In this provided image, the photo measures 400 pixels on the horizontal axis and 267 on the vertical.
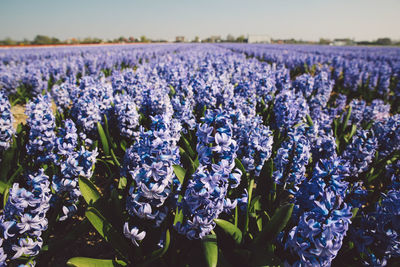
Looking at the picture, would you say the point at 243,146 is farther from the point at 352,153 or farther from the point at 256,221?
the point at 352,153

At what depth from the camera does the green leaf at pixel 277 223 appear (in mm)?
1675

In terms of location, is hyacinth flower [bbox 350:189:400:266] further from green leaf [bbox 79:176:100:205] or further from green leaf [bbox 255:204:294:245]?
green leaf [bbox 79:176:100:205]

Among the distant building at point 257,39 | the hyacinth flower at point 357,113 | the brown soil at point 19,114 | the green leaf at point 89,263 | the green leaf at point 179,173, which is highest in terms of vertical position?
the distant building at point 257,39

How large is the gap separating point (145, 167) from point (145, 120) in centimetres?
277

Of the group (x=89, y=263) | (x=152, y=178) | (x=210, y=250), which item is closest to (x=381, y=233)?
(x=210, y=250)

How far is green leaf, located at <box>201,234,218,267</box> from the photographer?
1.54 meters

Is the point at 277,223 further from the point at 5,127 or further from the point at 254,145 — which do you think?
the point at 5,127

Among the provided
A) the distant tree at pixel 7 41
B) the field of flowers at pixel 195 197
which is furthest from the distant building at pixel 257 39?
the field of flowers at pixel 195 197

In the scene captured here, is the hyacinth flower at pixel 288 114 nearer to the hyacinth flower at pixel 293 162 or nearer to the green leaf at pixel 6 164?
the hyacinth flower at pixel 293 162

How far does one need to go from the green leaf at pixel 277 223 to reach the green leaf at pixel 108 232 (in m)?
1.14

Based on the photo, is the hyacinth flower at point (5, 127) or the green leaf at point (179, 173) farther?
the hyacinth flower at point (5, 127)

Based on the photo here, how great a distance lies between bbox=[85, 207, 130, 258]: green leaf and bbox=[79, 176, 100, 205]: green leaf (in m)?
0.30

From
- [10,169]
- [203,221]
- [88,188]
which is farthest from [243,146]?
[10,169]

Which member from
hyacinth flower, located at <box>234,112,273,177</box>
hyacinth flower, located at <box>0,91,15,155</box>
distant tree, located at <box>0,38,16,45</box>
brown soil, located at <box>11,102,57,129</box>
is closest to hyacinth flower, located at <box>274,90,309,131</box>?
hyacinth flower, located at <box>234,112,273,177</box>
